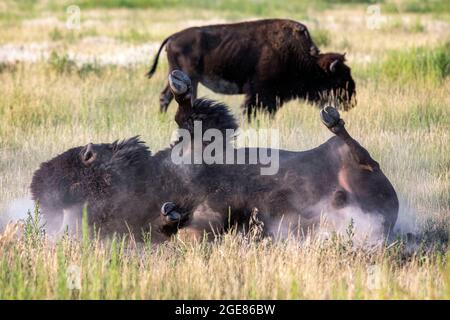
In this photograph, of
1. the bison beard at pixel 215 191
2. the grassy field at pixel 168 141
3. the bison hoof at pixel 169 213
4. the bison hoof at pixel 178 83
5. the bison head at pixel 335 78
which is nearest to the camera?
the grassy field at pixel 168 141

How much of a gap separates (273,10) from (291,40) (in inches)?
812

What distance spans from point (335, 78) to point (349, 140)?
23.2 feet

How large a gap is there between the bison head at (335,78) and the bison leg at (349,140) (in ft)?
21.6

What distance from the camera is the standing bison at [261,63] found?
11.9m

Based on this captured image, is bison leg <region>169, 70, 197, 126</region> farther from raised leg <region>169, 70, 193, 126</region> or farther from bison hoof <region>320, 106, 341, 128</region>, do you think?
bison hoof <region>320, 106, 341, 128</region>

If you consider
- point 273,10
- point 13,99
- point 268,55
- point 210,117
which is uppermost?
point 273,10

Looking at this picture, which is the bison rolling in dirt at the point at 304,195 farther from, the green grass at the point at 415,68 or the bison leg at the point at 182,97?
the green grass at the point at 415,68

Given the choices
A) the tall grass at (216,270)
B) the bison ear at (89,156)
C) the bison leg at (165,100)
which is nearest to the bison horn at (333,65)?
the bison leg at (165,100)

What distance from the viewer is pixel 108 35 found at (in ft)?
73.7

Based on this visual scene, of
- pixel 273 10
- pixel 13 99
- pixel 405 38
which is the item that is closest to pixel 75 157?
pixel 13 99

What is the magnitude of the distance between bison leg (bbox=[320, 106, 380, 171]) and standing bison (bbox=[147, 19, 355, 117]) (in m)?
6.67

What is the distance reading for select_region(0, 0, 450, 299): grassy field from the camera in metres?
4.43

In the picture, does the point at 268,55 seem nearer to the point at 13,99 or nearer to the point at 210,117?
the point at 13,99

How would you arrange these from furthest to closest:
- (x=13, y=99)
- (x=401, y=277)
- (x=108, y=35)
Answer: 1. (x=108, y=35)
2. (x=13, y=99)
3. (x=401, y=277)
